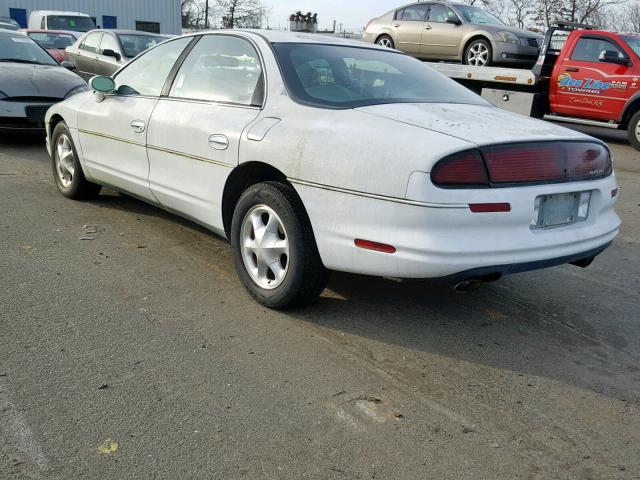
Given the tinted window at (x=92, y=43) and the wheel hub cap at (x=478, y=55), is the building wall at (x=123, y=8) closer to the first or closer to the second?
the tinted window at (x=92, y=43)

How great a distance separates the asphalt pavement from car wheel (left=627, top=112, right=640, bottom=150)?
7355mm

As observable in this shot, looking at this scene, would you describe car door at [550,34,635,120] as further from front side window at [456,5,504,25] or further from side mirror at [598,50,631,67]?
front side window at [456,5,504,25]

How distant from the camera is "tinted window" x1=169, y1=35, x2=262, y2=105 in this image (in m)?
4.22

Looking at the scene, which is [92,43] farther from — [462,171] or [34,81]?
[462,171]

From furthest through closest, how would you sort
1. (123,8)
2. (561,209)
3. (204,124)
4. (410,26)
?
1. (123,8)
2. (410,26)
3. (204,124)
4. (561,209)

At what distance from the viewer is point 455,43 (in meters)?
13.1

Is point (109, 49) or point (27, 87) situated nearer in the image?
point (27, 87)

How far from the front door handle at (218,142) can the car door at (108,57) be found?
10.0 m

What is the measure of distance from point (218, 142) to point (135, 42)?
35.6 feet

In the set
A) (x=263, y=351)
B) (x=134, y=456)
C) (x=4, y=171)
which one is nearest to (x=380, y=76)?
(x=263, y=351)

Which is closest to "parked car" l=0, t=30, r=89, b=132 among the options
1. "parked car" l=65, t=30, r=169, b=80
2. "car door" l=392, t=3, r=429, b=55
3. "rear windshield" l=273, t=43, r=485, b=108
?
"parked car" l=65, t=30, r=169, b=80

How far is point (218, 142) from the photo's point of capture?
162 inches

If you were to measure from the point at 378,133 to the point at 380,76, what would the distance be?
105 cm

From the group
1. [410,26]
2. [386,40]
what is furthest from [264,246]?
[386,40]
